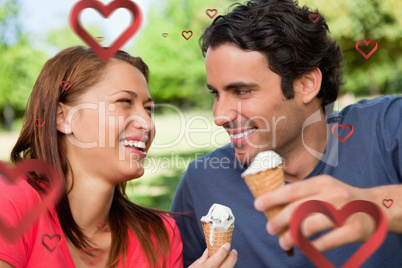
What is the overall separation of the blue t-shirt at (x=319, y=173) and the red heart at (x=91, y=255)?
24.0 inches

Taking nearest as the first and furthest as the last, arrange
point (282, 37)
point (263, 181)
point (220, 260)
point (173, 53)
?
1. point (263, 181)
2. point (220, 260)
3. point (282, 37)
4. point (173, 53)

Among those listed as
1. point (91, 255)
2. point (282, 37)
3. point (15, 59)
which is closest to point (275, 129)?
point (282, 37)

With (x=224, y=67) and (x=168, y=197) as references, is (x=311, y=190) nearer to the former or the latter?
(x=224, y=67)

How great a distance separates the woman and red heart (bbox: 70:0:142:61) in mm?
1075

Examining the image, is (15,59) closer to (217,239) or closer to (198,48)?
(198,48)

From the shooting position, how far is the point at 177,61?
61.2 ft

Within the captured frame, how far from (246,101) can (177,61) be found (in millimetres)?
16400

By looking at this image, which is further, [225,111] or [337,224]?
[225,111]

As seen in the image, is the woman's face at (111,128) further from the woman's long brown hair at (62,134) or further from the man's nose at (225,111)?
the man's nose at (225,111)

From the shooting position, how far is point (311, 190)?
3.95ft

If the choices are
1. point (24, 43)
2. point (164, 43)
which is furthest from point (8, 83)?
point (164, 43)

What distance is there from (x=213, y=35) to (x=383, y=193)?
155 cm

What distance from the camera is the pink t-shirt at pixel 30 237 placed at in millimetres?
1914

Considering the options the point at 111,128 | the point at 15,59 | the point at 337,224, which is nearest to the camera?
the point at 337,224
